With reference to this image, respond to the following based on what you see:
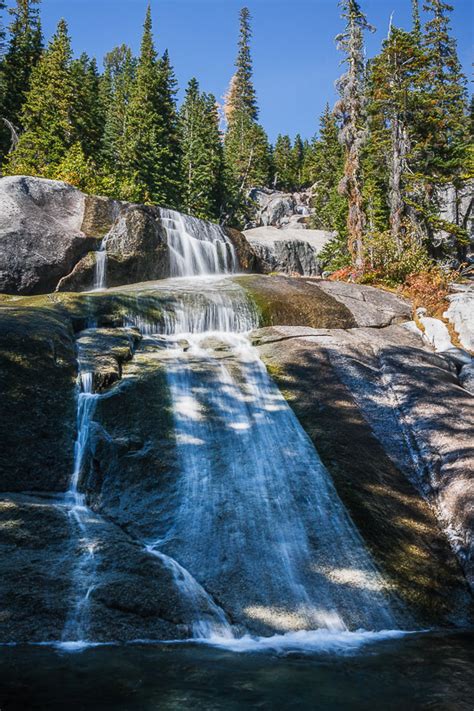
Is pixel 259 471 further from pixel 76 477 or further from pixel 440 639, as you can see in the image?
pixel 440 639

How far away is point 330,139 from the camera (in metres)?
55.5

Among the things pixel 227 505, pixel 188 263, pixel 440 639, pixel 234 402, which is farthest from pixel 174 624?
pixel 188 263

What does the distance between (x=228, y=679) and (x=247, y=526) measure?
8.98 ft

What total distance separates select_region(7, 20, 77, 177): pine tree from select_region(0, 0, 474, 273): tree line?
83 mm

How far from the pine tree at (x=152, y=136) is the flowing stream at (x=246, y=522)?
23.1 metres

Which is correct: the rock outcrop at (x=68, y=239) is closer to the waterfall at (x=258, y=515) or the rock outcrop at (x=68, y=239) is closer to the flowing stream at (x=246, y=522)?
the flowing stream at (x=246, y=522)

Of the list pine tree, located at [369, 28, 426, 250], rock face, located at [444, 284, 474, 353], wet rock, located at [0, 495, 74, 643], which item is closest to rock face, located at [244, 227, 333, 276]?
pine tree, located at [369, 28, 426, 250]

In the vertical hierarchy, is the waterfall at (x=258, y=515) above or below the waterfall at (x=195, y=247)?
below

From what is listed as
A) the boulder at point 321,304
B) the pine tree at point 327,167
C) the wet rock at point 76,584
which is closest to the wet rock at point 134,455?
the wet rock at point 76,584

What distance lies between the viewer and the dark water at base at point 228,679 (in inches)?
Answer: 174

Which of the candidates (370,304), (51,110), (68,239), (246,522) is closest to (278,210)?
(51,110)

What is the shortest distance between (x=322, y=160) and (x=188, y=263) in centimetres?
4040

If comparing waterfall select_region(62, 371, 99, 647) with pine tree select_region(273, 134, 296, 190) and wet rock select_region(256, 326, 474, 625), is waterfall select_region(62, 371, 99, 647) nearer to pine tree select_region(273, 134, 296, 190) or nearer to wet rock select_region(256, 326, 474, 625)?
wet rock select_region(256, 326, 474, 625)

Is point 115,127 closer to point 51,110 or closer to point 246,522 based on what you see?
point 51,110
